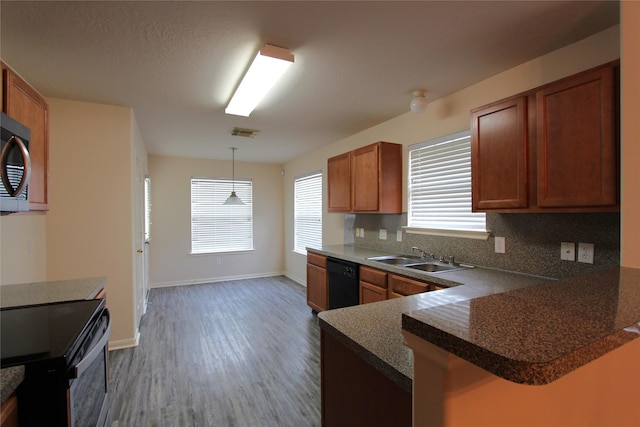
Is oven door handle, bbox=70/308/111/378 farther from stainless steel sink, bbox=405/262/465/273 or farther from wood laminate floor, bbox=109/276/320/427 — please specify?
stainless steel sink, bbox=405/262/465/273

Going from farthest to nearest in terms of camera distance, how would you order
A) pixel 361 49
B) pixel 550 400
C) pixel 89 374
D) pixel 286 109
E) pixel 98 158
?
pixel 286 109 < pixel 98 158 < pixel 361 49 < pixel 89 374 < pixel 550 400

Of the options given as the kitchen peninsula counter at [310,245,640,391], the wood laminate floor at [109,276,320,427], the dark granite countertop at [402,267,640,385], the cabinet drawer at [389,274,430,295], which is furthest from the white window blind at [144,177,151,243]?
the dark granite countertop at [402,267,640,385]

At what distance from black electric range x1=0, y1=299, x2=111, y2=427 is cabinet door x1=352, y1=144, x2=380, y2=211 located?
266cm

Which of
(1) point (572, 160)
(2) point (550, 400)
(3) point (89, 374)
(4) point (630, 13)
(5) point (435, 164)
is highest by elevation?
(4) point (630, 13)

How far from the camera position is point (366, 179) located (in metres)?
3.59

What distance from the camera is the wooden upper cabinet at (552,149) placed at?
1.60m

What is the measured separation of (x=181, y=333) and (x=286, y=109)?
287 centimetres

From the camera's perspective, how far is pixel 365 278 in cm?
309

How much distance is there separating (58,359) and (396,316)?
4.43ft

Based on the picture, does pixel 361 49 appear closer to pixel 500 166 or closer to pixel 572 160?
pixel 500 166

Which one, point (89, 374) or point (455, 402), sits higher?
point (455, 402)

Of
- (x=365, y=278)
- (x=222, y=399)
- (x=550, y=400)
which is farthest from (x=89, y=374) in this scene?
(x=365, y=278)

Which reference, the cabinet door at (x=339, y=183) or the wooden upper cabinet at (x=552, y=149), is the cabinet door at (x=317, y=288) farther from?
the wooden upper cabinet at (x=552, y=149)

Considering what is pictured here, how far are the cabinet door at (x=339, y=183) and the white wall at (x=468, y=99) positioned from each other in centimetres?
42
